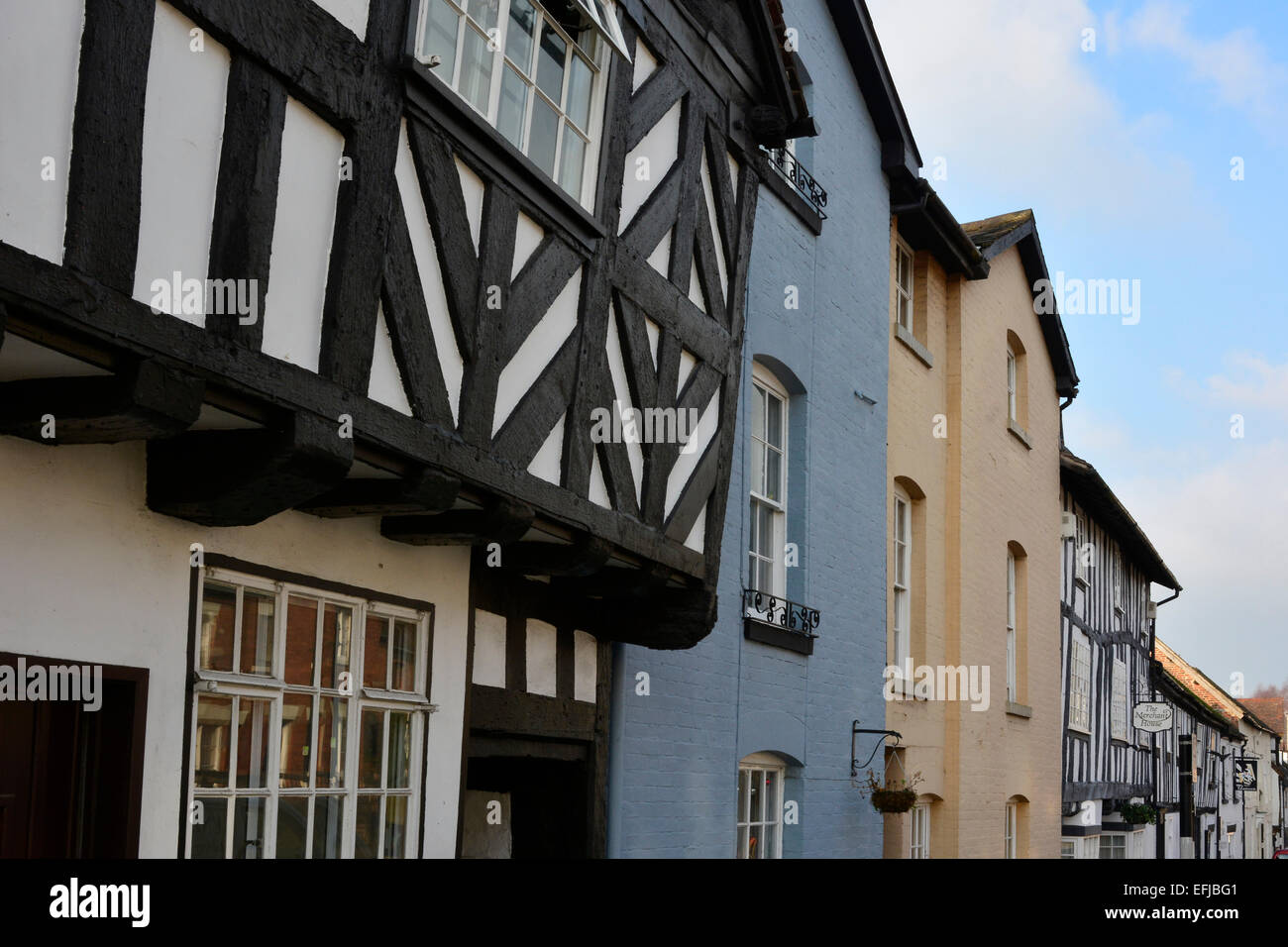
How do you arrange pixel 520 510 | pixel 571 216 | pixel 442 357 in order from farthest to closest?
pixel 571 216 < pixel 520 510 < pixel 442 357

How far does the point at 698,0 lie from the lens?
890cm

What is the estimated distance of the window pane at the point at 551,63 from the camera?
283 inches

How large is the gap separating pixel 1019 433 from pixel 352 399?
14.5 m

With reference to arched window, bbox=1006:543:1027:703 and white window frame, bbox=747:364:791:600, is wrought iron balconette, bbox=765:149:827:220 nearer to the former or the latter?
white window frame, bbox=747:364:791:600

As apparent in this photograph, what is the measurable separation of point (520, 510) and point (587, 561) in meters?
0.90

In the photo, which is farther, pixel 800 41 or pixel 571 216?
pixel 800 41

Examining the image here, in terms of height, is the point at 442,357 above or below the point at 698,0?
below

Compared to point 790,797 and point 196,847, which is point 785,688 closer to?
point 790,797

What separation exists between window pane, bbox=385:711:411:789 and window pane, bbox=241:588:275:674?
3.46ft

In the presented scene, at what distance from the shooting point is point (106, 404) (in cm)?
460

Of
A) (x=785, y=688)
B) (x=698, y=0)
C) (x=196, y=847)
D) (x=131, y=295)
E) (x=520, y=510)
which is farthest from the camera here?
(x=785, y=688)

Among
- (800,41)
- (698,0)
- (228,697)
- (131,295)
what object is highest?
(800,41)

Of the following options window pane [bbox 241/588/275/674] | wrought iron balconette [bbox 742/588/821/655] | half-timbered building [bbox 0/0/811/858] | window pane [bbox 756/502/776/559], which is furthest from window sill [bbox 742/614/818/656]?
window pane [bbox 241/588/275/674]
